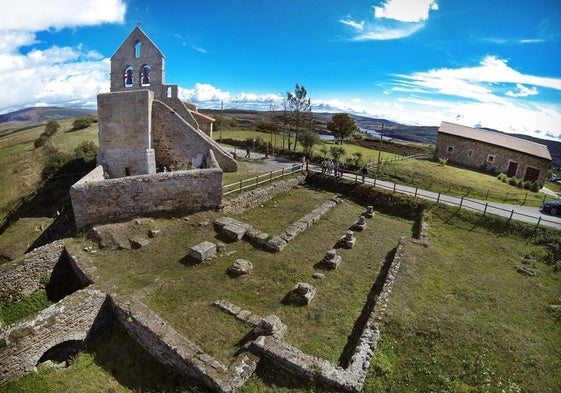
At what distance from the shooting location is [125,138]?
1823 centimetres

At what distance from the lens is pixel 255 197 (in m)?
18.9

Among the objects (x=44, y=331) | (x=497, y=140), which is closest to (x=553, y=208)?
(x=497, y=140)

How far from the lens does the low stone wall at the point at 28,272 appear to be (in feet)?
35.8

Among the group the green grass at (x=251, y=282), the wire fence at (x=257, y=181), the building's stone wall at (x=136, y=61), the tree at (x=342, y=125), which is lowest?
the green grass at (x=251, y=282)

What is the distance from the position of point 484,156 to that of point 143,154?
34.3m

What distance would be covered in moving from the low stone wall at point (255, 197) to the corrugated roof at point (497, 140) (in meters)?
24.0

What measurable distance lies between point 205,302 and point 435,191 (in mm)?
19219

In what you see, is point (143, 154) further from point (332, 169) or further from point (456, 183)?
point (456, 183)

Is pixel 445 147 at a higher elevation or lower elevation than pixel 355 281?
higher

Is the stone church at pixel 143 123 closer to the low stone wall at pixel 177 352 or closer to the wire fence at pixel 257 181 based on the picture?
the wire fence at pixel 257 181

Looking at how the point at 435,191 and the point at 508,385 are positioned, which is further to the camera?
the point at 435,191

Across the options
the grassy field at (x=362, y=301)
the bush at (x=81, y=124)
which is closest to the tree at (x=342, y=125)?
the grassy field at (x=362, y=301)

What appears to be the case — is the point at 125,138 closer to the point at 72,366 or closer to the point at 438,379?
the point at 72,366

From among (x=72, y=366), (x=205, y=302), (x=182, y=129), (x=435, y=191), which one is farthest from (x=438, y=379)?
(x=182, y=129)
